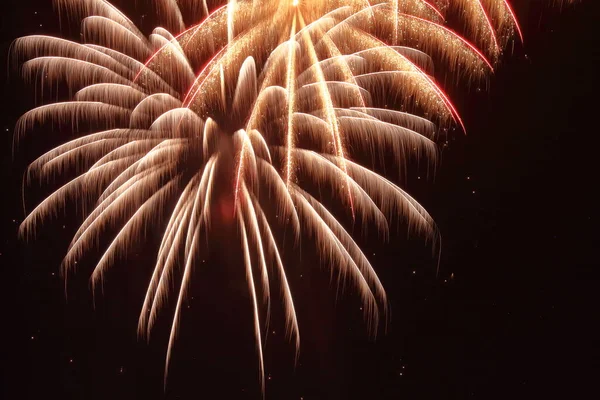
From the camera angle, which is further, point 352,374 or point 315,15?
point 352,374

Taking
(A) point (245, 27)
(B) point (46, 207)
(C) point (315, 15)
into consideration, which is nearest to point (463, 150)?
(C) point (315, 15)

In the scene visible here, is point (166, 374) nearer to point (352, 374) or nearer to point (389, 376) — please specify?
point (352, 374)

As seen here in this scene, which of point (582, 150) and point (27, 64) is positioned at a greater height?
point (27, 64)

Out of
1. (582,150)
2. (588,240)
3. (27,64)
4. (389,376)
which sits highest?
(27,64)

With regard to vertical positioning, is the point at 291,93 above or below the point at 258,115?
above

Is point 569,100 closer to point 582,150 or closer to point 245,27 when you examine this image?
point 582,150

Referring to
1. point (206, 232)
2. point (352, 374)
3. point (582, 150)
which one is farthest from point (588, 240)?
point (206, 232)
